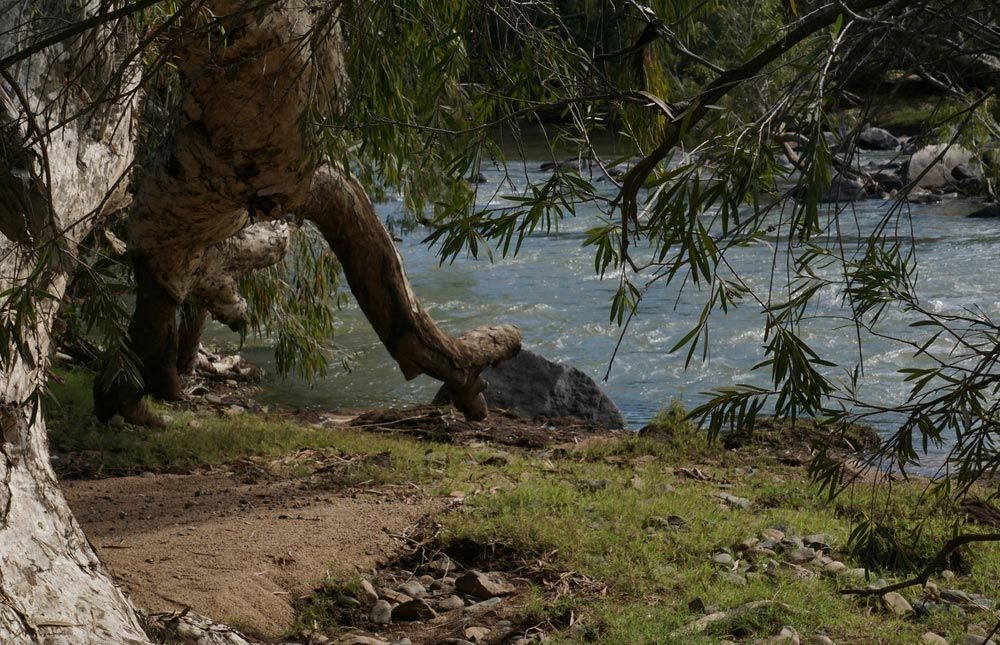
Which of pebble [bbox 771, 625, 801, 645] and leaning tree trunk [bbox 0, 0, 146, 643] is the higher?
leaning tree trunk [bbox 0, 0, 146, 643]

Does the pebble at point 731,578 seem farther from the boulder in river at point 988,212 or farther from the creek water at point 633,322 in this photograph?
the boulder in river at point 988,212

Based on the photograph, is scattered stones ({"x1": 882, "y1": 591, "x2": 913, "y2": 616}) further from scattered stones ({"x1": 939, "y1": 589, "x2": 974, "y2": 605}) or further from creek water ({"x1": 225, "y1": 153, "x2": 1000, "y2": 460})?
creek water ({"x1": 225, "y1": 153, "x2": 1000, "y2": 460})

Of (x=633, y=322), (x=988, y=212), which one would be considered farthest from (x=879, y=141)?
(x=633, y=322)

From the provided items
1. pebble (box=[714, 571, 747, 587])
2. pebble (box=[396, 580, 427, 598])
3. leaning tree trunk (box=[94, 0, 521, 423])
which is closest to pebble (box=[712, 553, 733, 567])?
pebble (box=[714, 571, 747, 587])

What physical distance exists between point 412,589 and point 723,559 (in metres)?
1.41

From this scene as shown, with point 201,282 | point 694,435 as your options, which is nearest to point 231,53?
point 201,282

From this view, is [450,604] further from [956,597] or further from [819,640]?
[956,597]

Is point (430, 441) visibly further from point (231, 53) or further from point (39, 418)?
point (39, 418)

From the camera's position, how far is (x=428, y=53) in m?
4.60

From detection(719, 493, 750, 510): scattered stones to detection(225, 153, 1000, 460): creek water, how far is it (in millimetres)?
2076

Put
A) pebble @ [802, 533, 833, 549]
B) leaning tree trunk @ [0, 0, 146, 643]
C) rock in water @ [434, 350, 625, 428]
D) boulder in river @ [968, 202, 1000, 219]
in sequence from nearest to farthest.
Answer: leaning tree trunk @ [0, 0, 146, 643]
pebble @ [802, 533, 833, 549]
rock in water @ [434, 350, 625, 428]
boulder in river @ [968, 202, 1000, 219]

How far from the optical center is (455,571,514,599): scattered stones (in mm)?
4574

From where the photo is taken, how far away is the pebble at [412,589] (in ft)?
15.0

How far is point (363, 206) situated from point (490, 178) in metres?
18.5
